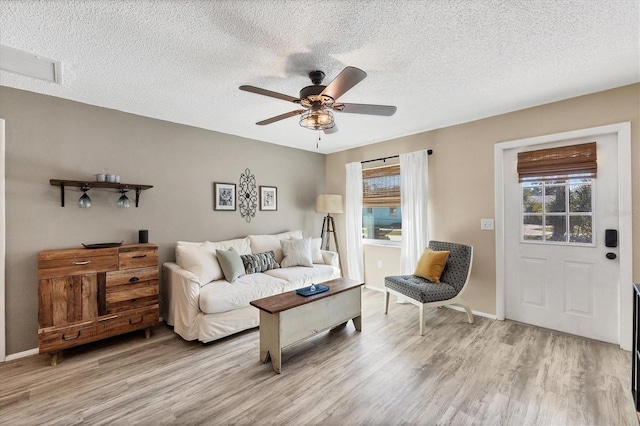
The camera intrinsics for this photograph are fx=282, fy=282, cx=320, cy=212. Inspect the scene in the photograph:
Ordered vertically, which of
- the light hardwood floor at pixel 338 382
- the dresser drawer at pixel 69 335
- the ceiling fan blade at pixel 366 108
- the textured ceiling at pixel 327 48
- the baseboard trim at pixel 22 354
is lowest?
the light hardwood floor at pixel 338 382

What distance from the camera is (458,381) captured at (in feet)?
7.16

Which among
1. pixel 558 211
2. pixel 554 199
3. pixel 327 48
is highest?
pixel 327 48

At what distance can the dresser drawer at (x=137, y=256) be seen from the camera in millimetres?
2799

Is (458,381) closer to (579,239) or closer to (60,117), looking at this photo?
(579,239)

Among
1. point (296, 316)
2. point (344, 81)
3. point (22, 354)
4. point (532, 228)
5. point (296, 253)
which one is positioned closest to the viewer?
point (344, 81)

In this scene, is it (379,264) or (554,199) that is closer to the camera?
(554,199)

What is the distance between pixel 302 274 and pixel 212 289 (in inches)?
45.8

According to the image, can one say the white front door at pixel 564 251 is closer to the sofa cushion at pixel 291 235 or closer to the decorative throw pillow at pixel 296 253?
the decorative throw pillow at pixel 296 253

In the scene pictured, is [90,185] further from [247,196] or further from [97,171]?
[247,196]

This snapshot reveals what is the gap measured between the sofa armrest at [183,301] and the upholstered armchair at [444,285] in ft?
7.32

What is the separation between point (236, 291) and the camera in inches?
117

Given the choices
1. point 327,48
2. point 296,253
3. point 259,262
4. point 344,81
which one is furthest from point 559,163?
point 259,262

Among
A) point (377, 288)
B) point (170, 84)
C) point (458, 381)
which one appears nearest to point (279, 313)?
point (458, 381)

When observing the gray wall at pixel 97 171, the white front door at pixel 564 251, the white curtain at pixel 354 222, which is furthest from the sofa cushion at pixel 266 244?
the white front door at pixel 564 251
